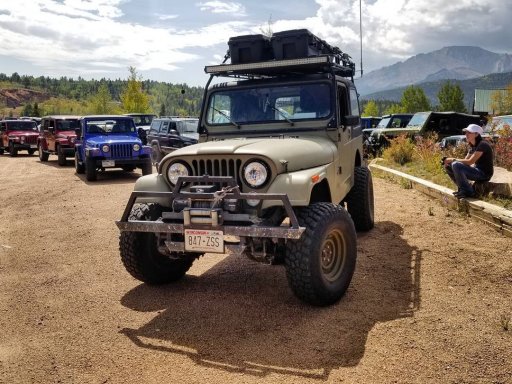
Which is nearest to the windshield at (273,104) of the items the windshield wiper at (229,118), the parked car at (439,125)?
the windshield wiper at (229,118)

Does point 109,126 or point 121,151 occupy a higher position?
point 109,126

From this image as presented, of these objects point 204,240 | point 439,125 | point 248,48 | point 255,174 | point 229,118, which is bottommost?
point 204,240

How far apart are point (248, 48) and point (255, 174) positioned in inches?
97.3

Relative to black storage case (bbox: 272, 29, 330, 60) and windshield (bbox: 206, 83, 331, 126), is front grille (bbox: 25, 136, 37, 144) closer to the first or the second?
windshield (bbox: 206, 83, 331, 126)

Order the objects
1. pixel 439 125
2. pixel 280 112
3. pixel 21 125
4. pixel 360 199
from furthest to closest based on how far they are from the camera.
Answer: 1. pixel 21 125
2. pixel 439 125
3. pixel 360 199
4. pixel 280 112

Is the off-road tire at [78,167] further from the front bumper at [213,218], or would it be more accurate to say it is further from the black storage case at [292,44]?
the front bumper at [213,218]

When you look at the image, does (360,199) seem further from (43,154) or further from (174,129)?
(43,154)

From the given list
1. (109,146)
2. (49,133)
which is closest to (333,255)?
(109,146)

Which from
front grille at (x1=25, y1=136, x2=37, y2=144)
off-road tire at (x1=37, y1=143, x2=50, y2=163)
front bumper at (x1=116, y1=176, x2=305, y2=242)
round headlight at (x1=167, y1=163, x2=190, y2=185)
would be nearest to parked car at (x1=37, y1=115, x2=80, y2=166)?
off-road tire at (x1=37, y1=143, x2=50, y2=163)

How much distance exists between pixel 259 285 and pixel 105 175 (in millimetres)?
10754

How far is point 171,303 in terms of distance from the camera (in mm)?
4332

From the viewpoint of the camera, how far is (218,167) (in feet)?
13.6

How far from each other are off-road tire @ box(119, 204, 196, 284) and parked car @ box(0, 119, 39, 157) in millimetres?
20893

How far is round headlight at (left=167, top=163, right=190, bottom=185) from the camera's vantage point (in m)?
4.26
